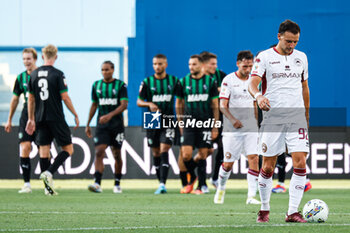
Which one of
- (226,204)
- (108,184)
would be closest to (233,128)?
(226,204)

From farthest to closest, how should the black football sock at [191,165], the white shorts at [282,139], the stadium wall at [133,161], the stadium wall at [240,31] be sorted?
the stadium wall at [240,31], the stadium wall at [133,161], the black football sock at [191,165], the white shorts at [282,139]

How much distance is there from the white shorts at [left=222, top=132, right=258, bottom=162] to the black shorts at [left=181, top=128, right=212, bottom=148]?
5.23 ft

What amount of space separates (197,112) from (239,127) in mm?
2124

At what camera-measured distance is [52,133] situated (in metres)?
10.4

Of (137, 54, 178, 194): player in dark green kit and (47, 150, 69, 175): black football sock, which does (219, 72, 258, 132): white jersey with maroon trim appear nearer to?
(137, 54, 178, 194): player in dark green kit

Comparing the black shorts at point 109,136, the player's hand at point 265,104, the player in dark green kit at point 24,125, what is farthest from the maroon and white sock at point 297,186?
the player in dark green kit at point 24,125

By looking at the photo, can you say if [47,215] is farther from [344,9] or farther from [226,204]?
[344,9]

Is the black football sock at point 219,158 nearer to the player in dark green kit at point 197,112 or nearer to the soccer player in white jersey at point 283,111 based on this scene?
the player in dark green kit at point 197,112

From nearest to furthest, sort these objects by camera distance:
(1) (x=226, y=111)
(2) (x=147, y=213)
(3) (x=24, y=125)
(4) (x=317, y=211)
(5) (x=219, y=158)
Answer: (4) (x=317, y=211)
(2) (x=147, y=213)
(1) (x=226, y=111)
(3) (x=24, y=125)
(5) (x=219, y=158)

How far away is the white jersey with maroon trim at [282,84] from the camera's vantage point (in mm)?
6523

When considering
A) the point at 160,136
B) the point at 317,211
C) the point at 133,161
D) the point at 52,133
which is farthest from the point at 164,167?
the point at 317,211

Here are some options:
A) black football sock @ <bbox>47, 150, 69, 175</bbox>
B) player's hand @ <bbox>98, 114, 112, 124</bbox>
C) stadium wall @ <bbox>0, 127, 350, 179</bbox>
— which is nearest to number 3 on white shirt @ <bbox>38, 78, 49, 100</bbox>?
black football sock @ <bbox>47, 150, 69, 175</bbox>

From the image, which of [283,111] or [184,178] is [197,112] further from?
[283,111]

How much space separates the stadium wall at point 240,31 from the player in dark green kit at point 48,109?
7421 millimetres
